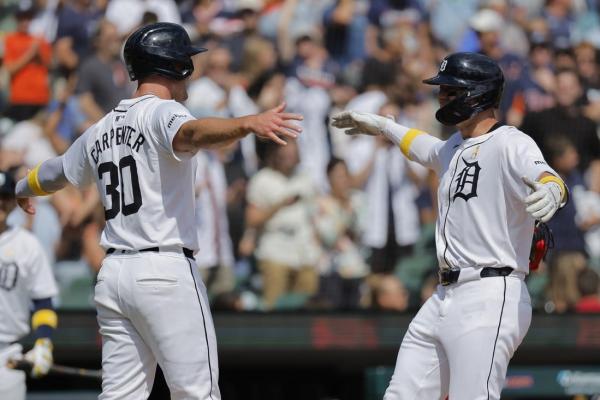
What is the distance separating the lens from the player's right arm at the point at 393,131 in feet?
17.7

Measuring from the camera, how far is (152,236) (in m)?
4.53

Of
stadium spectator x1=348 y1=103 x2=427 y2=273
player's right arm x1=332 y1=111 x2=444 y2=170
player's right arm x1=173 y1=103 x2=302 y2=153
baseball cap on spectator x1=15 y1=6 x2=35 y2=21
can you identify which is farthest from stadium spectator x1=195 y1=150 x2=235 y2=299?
player's right arm x1=173 y1=103 x2=302 y2=153

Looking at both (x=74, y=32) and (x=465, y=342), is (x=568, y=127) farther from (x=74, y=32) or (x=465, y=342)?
(x=465, y=342)


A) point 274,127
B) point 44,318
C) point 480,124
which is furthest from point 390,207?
point 274,127

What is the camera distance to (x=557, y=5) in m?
10.9

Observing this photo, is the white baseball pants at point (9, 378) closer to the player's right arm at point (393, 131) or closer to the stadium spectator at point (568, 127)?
the player's right arm at point (393, 131)

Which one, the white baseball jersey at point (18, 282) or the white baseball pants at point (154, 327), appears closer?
the white baseball pants at point (154, 327)

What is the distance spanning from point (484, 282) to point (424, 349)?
406mm

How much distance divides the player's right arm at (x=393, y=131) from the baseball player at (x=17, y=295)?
1.81m

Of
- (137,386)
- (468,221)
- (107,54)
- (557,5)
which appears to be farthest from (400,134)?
(557,5)

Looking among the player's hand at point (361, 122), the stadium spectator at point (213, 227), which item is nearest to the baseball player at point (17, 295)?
the player's hand at point (361, 122)

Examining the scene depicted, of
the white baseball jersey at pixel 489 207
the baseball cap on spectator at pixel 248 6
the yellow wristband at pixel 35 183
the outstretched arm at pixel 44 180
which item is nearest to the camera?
the white baseball jersey at pixel 489 207

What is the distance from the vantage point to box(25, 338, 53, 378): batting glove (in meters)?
5.83

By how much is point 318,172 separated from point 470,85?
449 centimetres
